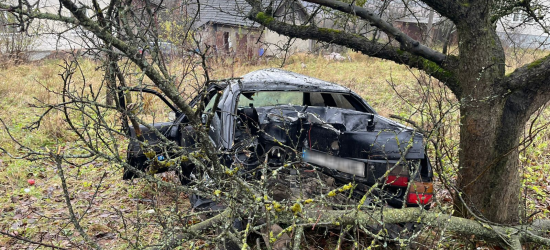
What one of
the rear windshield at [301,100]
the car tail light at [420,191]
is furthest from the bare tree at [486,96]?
the rear windshield at [301,100]

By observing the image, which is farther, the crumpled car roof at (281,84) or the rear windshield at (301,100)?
the rear windshield at (301,100)

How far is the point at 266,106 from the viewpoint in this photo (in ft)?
14.9

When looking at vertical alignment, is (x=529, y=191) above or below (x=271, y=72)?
below

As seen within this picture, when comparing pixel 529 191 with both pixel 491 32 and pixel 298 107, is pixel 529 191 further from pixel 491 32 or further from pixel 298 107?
pixel 298 107

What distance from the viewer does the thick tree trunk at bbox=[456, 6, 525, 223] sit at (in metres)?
3.13

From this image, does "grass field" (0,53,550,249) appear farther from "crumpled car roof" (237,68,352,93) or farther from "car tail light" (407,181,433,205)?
"crumpled car roof" (237,68,352,93)

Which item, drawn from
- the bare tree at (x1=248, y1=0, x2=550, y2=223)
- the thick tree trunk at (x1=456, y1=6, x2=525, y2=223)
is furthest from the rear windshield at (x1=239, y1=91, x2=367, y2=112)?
the thick tree trunk at (x1=456, y1=6, x2=525, y2=223)

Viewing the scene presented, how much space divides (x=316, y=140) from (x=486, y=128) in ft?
4.76

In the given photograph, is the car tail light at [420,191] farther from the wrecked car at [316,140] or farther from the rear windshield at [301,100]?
the rear windshield at [301,100]

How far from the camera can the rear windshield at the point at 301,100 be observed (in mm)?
4570

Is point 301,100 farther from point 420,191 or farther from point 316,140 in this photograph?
point 420,191

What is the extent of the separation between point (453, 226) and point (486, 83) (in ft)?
4.01

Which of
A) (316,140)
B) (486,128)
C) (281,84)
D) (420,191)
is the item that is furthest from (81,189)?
(486,128)

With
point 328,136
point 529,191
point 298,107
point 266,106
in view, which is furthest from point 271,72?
point 529,191
